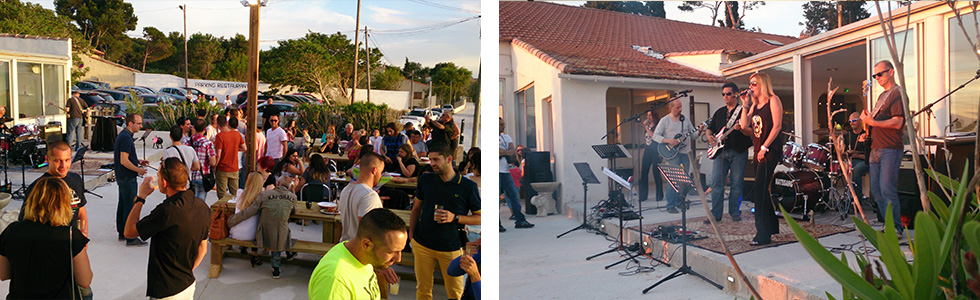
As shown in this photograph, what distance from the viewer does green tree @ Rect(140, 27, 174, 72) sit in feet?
12.4

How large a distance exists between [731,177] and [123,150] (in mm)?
3971

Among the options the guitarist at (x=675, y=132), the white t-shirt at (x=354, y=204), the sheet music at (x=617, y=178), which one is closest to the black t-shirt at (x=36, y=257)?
the white t-shirt at (x=354, y=204)

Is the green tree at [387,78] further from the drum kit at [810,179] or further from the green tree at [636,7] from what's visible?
the drum kit at [810,179]

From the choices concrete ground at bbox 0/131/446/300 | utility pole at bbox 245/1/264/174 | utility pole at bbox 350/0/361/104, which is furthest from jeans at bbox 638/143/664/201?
utility pole at bbox 245/1/264/174

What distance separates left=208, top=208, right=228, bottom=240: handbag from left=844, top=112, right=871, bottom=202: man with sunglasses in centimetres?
412

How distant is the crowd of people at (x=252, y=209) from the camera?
294cm

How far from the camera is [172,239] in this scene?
300 centimetres

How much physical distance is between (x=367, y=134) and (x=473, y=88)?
113cm

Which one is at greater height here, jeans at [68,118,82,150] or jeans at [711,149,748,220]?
jeans at [68,118,82,150]

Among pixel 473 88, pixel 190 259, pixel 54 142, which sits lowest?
pixel 190 259

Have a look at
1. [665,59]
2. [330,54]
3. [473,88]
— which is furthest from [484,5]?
[665,59]

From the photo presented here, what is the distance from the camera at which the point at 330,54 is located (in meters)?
A: 4.03

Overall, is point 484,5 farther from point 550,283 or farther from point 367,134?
point 550,283

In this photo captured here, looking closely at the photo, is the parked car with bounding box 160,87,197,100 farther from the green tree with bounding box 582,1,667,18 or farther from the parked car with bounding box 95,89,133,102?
the green tree with bounding box 582,1,667,18
